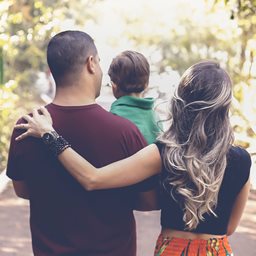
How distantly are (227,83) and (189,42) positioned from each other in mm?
12326

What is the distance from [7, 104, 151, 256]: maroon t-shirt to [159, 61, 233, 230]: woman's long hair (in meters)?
0.17

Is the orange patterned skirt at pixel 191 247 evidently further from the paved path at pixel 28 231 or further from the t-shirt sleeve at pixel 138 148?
the paved path at pixel 28 231

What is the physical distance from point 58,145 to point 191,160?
21.6 inches

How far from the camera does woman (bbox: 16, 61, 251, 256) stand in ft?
8.68

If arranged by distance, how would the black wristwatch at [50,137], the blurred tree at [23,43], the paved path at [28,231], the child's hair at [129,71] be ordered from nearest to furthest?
1. the black wristwatch at [50,137]
2. the child's hair at [129,71]
3. the paved path at [28,231]
4. the blurred tree at [23,43]

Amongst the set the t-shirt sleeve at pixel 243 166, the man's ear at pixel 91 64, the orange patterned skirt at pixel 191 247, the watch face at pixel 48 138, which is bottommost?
the orange patterned skirt at pixel 191 247

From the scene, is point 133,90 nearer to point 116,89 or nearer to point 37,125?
point 116,89

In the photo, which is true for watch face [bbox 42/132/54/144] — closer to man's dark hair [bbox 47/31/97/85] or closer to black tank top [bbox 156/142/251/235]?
man's dark hair [bbox 47/31/97/85]

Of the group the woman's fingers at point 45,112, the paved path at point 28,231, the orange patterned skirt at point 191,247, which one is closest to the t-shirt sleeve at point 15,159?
the woman's fingers at point 45,112

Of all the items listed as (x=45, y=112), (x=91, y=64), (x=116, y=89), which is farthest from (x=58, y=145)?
(x=116, y=89)

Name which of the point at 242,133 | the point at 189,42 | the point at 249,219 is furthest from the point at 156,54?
the point at 249,219

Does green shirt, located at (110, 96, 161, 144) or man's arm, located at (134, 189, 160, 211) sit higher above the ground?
green shirt, located at (110, 96, 161, 144)

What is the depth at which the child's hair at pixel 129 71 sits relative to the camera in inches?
135

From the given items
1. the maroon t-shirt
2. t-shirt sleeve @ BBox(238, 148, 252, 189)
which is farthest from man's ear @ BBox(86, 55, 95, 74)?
t-shirt sleeve @ BBox(238, 148, 252, 189)
